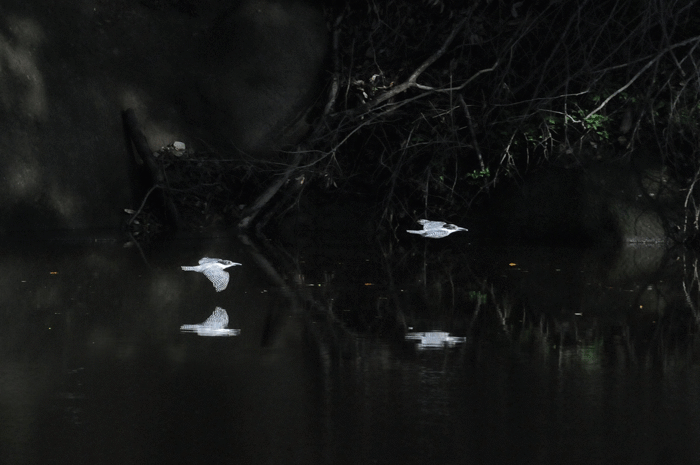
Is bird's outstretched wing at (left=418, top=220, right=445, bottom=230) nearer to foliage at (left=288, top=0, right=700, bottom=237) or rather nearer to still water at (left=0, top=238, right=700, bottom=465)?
foliage at (left=288, top=0, right=700, bottom=237)

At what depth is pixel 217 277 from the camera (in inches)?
242

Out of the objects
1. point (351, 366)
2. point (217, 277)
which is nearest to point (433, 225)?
point (217, 277)

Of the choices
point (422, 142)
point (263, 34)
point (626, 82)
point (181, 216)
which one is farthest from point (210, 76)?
point (626, 82)

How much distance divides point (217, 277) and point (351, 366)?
2335 millimetres

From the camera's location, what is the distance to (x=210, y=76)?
10.3 metres

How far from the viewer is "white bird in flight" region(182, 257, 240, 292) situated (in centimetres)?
604

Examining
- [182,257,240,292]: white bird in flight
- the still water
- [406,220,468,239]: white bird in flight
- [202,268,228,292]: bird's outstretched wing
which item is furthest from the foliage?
[202,268,228,292]: bird's outstretched wing

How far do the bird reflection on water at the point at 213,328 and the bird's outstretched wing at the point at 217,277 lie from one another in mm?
930

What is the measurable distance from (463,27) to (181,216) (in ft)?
11.7

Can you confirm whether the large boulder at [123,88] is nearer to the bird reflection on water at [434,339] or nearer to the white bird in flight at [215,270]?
the white bird in flight at [215,270]

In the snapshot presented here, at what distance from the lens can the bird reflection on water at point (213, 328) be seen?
4.60m

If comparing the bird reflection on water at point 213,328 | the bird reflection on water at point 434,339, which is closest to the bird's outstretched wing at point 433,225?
the bird reflection on water at point 213,328

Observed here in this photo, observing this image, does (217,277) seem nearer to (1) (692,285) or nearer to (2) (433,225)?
(1) (692,285)

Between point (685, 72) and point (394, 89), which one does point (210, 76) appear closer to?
point (394, 89)
